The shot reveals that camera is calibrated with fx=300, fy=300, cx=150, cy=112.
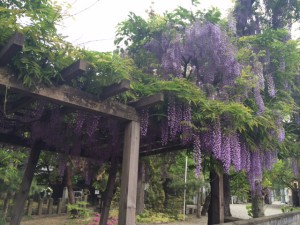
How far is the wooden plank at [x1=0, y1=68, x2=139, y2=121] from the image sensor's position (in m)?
2.83

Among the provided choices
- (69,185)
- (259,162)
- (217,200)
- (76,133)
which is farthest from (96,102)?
(69,185)

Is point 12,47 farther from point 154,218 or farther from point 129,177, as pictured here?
point 154,218

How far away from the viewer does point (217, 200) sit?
5.57 metres

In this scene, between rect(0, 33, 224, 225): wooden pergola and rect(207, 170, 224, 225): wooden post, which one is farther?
rect(207, 170, 224, 225): wooden post

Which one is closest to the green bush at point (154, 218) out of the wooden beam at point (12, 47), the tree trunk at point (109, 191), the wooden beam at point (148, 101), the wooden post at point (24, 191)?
the tree trunk at point (109, 191)

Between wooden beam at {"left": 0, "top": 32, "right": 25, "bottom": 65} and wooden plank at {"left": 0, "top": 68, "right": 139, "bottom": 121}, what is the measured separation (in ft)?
0.47

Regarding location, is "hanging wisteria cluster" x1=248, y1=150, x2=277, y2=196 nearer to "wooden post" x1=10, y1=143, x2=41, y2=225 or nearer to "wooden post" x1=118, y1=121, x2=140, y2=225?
"wooden post" x1=118, y1=121, x2=140, y2=225

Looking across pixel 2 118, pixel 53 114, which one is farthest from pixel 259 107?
pixel 2 118

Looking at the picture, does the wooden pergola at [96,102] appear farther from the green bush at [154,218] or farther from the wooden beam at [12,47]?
the green bush at [154,218]

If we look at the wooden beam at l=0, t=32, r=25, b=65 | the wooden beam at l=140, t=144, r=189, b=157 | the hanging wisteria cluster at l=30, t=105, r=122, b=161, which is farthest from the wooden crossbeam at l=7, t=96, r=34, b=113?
the wooden beam at l=140, t=144, r=189, b=157

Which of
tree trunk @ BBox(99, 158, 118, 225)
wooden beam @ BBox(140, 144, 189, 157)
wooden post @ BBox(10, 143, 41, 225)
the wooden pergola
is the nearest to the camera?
the wooden pergola

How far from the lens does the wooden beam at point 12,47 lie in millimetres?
2521

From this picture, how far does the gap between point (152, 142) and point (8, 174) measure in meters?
5.05

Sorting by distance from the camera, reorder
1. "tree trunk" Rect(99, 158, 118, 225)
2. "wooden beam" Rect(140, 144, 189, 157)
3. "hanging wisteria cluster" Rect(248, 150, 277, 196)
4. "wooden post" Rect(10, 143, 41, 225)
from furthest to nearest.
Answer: "tree trunk" Rect(99, 158, 118, 225) < "wooden beam" Rect(140, 144, 189, 157) < "wooden post" Rect(10, 143, 41, 225) < "hanging wisteria cluster" Rect(248, 150, 277, 196)
